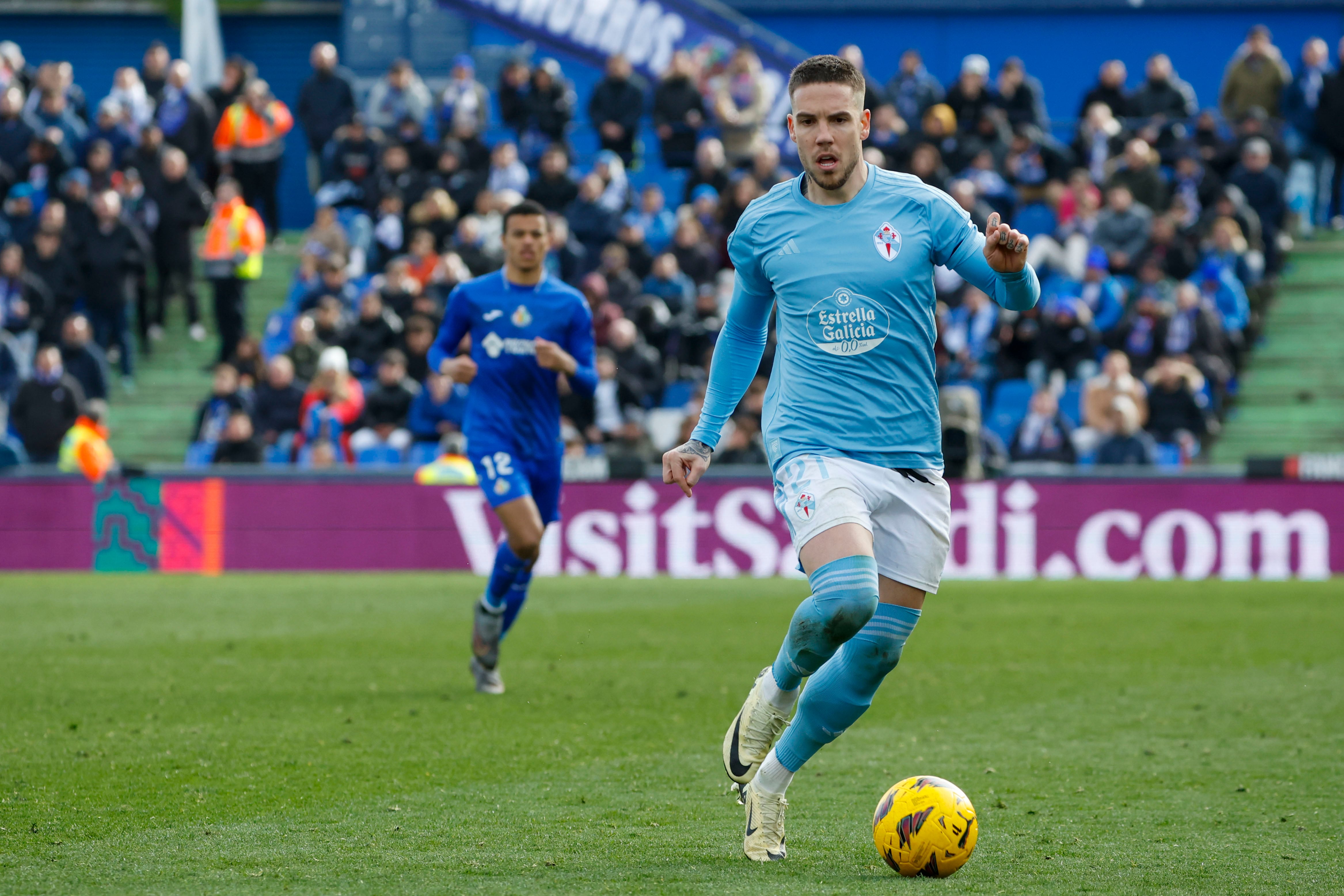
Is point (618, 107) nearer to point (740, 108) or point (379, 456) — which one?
point (740, 108)

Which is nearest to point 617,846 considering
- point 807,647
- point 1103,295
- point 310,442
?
point 807,647

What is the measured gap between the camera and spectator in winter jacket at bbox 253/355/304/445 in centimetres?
1903

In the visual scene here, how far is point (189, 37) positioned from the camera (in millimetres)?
27500

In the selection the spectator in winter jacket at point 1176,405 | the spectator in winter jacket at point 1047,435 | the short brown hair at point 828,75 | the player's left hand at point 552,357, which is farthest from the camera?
the spectator in winter jacket at point 1176,405

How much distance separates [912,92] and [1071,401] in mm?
5273

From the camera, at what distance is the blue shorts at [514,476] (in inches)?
375

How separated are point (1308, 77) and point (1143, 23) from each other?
5.91 metres

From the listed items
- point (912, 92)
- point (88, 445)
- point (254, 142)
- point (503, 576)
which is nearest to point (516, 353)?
point (503, 576)

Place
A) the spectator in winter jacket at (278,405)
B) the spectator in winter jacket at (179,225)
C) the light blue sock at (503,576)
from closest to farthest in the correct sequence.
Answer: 1. the light blue sock at (503,576)
2. the spectator in winter jacket at (278,405)
3. the spectator in winter jacket at (179,225)

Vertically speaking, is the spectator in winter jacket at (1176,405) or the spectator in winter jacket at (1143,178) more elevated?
the spectator in winter jacket at (1143,178)

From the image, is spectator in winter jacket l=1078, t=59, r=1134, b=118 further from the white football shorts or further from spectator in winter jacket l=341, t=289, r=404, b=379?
the white football shorts

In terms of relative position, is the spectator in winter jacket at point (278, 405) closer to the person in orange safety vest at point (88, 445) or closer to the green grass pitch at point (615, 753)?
the person in orange safety vest at point (88, 445)

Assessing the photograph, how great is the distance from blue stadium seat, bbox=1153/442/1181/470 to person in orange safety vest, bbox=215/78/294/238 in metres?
11.7

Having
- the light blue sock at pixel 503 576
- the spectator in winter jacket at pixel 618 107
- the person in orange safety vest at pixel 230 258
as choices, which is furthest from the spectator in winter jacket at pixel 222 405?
the light blue sock at pixel 503 576
